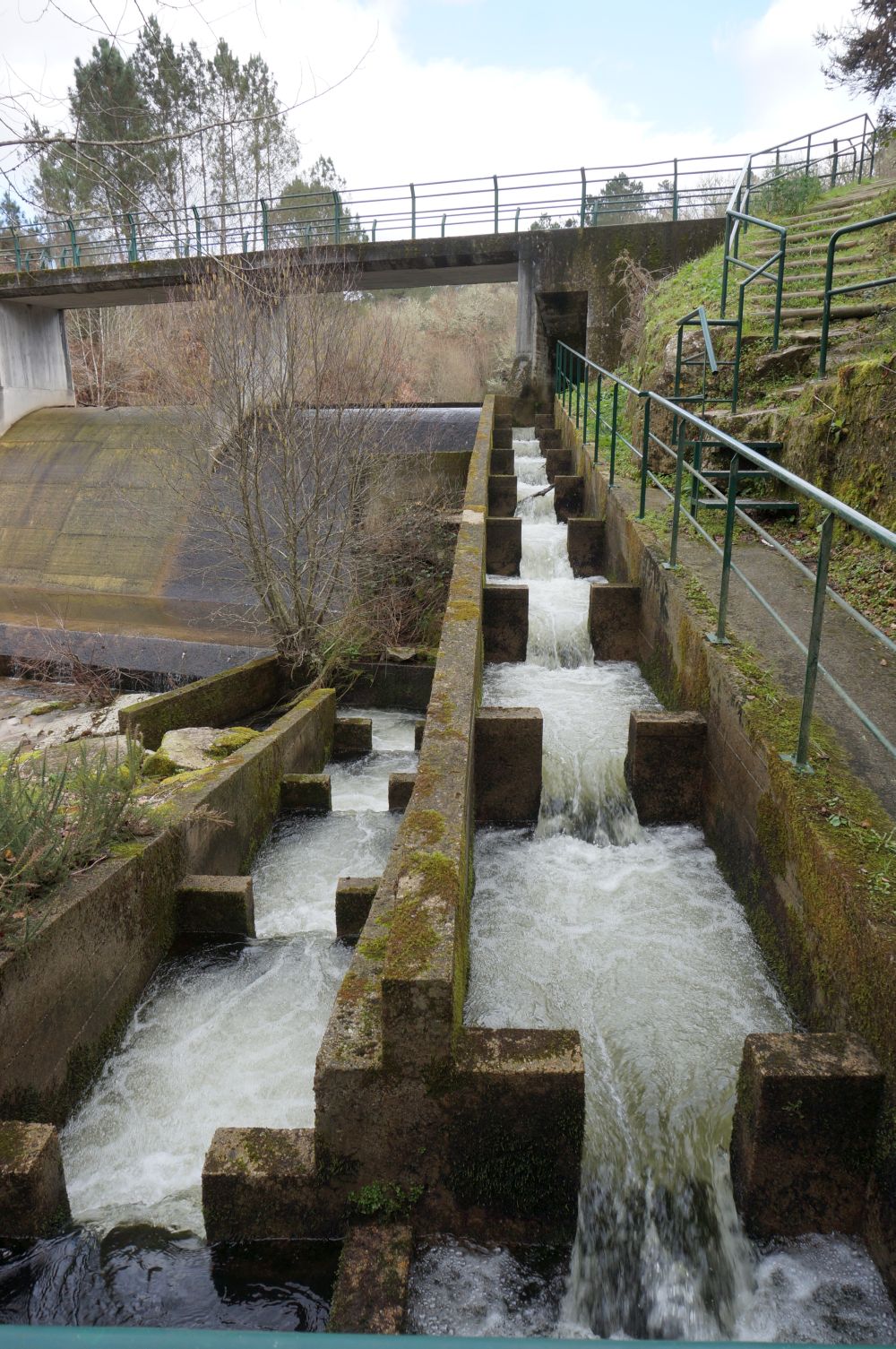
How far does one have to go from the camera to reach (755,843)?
4.20m

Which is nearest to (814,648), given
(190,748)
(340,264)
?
(190,748)

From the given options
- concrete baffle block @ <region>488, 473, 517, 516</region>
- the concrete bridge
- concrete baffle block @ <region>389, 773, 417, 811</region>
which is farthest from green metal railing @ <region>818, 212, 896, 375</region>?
the concrete bridge

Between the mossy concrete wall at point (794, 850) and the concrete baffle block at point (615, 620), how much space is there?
43.4 inches

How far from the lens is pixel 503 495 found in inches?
454

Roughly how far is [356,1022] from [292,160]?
28427 mm

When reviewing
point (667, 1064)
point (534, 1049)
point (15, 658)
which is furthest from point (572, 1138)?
point (15, 658)

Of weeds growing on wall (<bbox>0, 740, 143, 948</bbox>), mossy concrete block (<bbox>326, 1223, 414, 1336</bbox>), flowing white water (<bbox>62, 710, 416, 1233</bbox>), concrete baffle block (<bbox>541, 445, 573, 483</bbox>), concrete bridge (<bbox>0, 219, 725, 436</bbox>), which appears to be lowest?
flowing white water (<bbox>62, 710, 416, 1233</bbox>)

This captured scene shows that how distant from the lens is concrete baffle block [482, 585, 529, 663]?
7.43 m

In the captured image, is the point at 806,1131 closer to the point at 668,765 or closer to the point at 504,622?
the point at 668,765

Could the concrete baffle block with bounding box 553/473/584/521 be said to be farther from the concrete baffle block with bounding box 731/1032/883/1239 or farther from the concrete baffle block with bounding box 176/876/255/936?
the concrete baffle block with bounding box 731/1032/883/1239

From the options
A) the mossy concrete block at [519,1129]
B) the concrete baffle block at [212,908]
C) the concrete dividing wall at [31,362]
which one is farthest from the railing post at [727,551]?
the concrete dividing wall at [31,362]

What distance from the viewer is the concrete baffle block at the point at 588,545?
9.29 metres

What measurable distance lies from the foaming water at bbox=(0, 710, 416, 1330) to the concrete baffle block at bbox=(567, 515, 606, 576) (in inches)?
170

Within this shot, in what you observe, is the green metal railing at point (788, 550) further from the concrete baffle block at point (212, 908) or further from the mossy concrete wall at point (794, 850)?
the concrete baffle block at point (212, 908)
